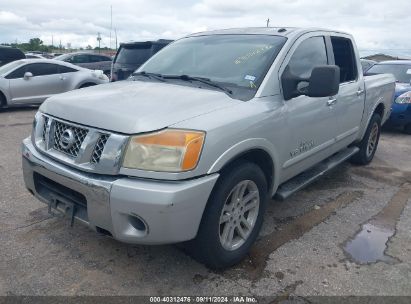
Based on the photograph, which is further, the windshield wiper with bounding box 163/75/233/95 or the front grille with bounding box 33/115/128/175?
the windshield wiper with bounding box 163/75/233/95

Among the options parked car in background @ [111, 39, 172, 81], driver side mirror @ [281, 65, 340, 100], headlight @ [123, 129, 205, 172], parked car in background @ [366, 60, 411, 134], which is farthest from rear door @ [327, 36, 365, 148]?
parked car in background @ [111, 39, 172, 81]

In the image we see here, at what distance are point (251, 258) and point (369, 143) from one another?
347cm

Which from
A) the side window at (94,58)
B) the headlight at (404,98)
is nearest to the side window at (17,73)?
the side window at (94,58)

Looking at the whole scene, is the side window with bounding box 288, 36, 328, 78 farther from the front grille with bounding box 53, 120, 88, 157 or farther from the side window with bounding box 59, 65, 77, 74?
the side window with bounding box 59, 65, 77, 74

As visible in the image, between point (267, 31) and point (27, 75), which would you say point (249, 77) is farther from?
point (27, 75)

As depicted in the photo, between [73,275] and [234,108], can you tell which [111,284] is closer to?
[73,275]

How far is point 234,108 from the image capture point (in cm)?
276

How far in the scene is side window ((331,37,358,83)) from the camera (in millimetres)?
4406

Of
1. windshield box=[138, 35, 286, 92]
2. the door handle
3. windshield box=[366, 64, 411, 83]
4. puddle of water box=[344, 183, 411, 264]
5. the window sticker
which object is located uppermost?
windshield box=[138, 35, 286, 92]

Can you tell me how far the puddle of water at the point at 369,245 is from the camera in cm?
314

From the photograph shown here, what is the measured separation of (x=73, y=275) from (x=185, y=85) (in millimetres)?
1705

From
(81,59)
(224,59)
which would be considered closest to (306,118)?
(224,59)

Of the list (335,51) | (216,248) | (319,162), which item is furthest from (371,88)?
(216,248)

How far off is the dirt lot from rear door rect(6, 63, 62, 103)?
6236 mm
